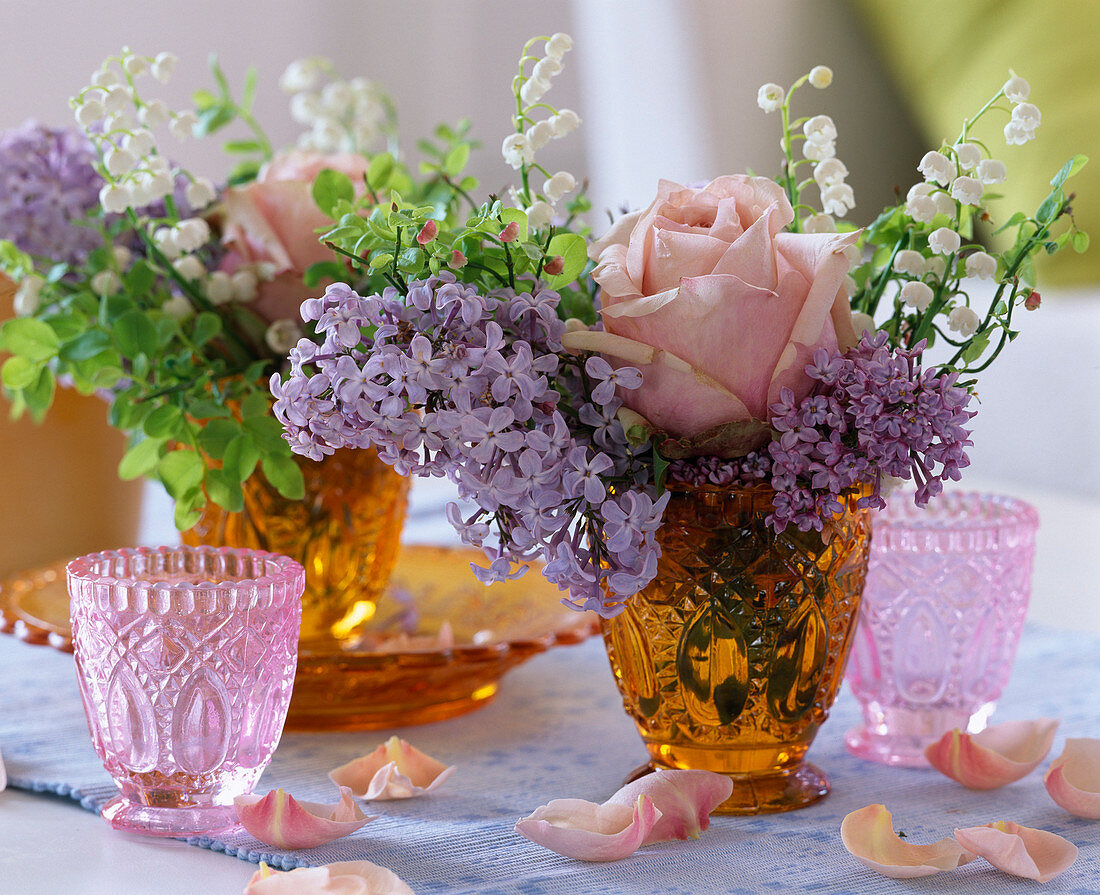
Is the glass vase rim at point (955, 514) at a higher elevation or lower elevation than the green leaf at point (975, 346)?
lower

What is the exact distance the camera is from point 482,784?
2.03ft

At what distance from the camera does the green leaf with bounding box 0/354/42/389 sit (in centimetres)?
70

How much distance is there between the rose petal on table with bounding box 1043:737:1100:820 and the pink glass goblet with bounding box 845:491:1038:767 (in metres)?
0.07

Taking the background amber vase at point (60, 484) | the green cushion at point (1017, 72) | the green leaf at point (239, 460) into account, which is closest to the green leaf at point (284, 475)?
the green leaf at point (239, 460)

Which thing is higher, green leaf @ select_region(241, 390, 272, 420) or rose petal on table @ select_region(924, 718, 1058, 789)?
green leaf @ select_region(241, 390, 272, 420)

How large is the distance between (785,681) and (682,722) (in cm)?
5

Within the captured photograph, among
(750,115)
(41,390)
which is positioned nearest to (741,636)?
(41,390)

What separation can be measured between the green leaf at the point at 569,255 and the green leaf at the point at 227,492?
23 centimetres

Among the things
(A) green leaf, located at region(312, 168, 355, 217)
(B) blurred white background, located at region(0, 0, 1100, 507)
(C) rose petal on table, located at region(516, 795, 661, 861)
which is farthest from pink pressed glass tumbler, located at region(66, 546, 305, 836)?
(B) blurred white background, located at region(0, 0, 1100, 507)

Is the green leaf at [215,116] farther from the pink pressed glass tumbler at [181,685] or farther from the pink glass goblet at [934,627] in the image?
the pink glass goblet at [934,627]

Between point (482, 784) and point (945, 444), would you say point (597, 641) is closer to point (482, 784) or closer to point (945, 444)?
point (482, 784)

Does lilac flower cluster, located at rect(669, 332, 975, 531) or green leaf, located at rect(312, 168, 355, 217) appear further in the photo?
green leaf, located at rect(312, 168, 355, 217)

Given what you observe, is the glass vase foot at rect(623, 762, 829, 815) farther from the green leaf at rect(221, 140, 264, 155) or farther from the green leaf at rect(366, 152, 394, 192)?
the green leaf at rect(221, 140, 264, 155)

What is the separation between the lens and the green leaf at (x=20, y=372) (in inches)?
27.7
